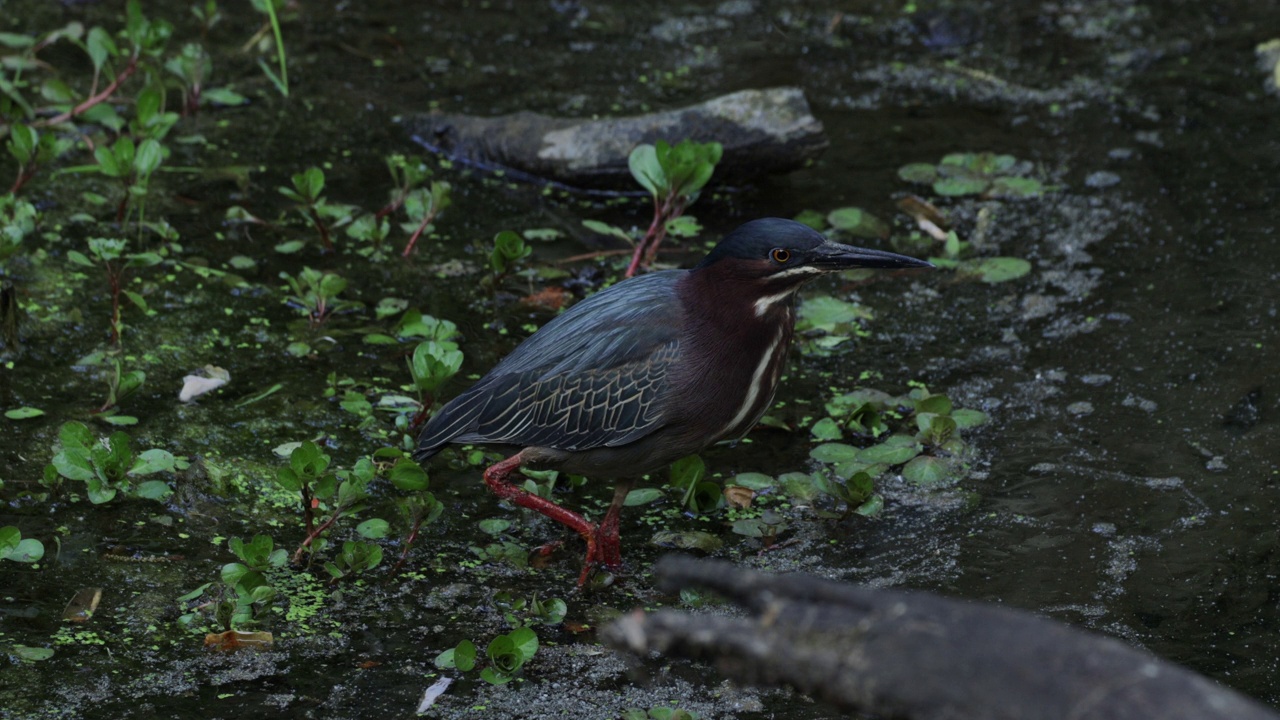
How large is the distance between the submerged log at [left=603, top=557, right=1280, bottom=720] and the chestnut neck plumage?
2221 mm

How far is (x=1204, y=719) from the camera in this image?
1692 millimetres

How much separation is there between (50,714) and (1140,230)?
5.22 metres

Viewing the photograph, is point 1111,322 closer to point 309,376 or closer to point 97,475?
point 309,376

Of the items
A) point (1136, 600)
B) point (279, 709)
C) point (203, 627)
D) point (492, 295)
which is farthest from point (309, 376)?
point (1136, 600)

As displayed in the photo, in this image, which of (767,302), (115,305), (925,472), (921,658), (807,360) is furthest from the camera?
(807,360)

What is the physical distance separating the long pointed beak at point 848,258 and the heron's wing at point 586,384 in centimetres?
50

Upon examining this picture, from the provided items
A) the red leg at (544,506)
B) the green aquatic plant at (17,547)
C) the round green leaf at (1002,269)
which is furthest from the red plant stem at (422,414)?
the round green leaf at (1002,269)

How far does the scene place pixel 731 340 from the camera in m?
4.14

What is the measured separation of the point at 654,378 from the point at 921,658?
2.41 meters

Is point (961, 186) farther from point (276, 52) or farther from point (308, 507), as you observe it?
point (276, 52)

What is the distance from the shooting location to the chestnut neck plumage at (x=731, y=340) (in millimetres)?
4121

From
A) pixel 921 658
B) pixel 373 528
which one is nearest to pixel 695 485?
pixel 373 528

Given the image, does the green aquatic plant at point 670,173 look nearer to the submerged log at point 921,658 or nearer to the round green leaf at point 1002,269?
the round green leaf at point 1002,269

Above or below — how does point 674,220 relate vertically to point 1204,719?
below
